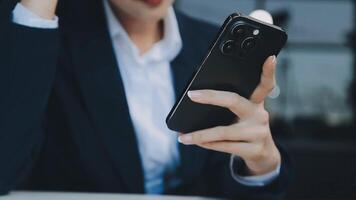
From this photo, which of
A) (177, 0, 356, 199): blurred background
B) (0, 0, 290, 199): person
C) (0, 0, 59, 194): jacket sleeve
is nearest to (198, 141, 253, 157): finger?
(0, 0, 290, 199): person

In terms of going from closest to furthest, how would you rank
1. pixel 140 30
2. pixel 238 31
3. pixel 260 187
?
pixel 238 31
pixel 260 187
pixel 140 30

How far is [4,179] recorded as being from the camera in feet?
2.31

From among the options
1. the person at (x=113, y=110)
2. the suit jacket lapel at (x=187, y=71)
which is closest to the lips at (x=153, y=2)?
the person at (x=113, y=110)

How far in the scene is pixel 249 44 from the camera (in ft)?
2.15

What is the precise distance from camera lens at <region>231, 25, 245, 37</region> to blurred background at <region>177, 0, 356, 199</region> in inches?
104

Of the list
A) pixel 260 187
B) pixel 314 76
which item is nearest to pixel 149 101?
pixel 260 187

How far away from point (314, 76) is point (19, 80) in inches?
119

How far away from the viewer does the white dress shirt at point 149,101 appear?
2.84 ft

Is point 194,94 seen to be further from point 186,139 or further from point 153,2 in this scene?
point 153,2

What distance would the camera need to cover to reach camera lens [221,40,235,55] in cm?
64

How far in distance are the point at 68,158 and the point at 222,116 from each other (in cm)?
27

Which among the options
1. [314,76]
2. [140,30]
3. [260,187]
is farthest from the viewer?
[314,76]

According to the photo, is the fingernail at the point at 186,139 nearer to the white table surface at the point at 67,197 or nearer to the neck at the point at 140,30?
the white table surface at the point at 67,197

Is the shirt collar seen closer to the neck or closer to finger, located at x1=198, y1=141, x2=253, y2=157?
the neck
